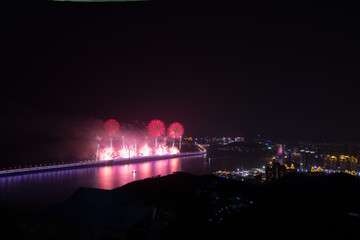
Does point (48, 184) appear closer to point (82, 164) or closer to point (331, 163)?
point (82, 164)

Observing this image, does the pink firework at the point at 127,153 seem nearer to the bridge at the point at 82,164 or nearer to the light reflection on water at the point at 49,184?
the bridge at the point at 82,164

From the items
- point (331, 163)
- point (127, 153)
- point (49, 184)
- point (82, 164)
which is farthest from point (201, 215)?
point (331, 163)

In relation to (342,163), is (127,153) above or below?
above

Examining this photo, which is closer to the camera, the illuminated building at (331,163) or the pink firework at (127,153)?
the pink firework at (127,153)

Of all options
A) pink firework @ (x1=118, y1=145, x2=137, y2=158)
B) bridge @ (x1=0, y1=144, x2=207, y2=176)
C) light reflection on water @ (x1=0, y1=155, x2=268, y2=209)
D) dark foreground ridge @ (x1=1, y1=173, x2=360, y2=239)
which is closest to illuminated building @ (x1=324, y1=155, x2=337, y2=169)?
bridge @ (x1=0, y1=144, x2=207, y2=176)

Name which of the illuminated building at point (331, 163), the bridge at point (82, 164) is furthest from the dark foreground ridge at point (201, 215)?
the illuminated building at point (331, 163)

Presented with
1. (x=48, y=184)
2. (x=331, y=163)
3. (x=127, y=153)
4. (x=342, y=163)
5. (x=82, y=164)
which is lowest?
(x=331, y=163)

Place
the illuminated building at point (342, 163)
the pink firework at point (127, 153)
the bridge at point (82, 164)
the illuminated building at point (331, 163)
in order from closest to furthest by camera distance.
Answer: the bridge at point (82, 164), the illuminated building at point (342, 163), the pink firework at point (127, 153), the illuminated building at point (331, 163)

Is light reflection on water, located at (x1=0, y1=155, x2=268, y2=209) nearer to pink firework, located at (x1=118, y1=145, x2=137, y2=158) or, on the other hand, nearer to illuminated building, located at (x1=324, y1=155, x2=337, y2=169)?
pink firework, located at (x1=118, y1=145, x2=137, y2=158)
